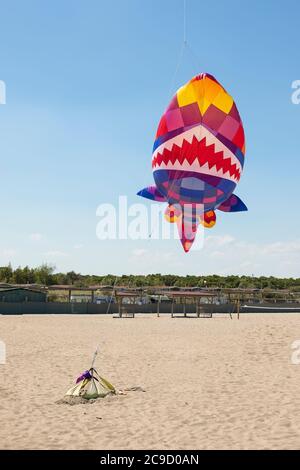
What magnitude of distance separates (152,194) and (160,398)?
6.39m

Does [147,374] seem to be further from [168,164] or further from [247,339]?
[247,339]

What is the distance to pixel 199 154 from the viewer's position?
39.5 ft

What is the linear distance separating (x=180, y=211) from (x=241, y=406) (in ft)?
19.6

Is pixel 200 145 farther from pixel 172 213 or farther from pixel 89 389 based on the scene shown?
pixel 89 389

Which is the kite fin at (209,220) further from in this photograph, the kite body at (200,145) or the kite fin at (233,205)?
the kite body at (200,145)

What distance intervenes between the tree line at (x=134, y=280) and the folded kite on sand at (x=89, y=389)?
Result: 260 ft

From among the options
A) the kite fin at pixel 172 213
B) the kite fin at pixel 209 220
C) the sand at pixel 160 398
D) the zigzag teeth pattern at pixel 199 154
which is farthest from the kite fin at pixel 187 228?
the sand at pixel 160 398

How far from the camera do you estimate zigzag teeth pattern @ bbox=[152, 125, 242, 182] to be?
11961 millimetres

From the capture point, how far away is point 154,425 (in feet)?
26.6

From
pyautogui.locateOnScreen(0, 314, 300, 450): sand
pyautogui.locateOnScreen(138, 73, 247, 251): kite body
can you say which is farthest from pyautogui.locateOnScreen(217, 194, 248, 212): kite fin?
pyautogui.locateOnScreen(0, 314, 300, 450): sand

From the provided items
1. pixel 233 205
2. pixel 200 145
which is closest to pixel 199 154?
pixel 200 145

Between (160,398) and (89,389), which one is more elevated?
(89,389)

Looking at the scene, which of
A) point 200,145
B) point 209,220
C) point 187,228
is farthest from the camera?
point 209,220
